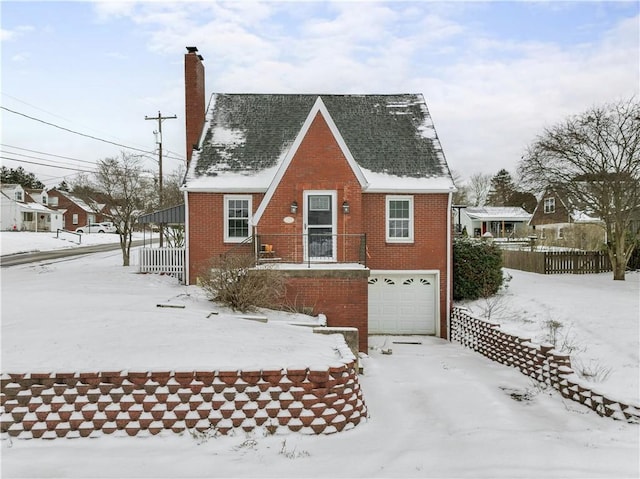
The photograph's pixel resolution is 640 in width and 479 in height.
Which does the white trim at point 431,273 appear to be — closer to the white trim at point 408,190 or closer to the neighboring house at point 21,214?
the white trim at point 408,190

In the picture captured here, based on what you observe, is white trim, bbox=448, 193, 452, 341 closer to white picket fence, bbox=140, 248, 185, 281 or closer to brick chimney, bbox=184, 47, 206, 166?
brick chimney, bbox=184, 47, 206, 166

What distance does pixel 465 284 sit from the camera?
16828mm

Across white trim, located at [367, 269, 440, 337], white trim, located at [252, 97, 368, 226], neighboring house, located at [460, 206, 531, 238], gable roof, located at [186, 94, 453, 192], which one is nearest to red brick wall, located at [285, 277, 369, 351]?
white trim, located at [252, 97, 368, 226]

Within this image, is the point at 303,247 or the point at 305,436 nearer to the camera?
the point at 305,436

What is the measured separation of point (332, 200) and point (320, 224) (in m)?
0.82

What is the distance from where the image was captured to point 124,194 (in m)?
23.1

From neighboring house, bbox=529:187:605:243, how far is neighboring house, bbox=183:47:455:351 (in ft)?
30.8

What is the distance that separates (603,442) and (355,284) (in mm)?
6583

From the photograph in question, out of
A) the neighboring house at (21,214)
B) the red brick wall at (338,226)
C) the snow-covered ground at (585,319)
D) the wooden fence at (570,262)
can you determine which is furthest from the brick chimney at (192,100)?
the neighboring house at (21,214)

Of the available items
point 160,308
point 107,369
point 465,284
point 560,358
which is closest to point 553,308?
point 465,284

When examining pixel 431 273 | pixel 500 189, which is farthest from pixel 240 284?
pixel 500 189

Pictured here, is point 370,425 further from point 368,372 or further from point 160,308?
point 160,308

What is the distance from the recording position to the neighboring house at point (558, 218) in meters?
22.2

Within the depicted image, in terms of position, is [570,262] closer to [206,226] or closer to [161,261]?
[206,226]
